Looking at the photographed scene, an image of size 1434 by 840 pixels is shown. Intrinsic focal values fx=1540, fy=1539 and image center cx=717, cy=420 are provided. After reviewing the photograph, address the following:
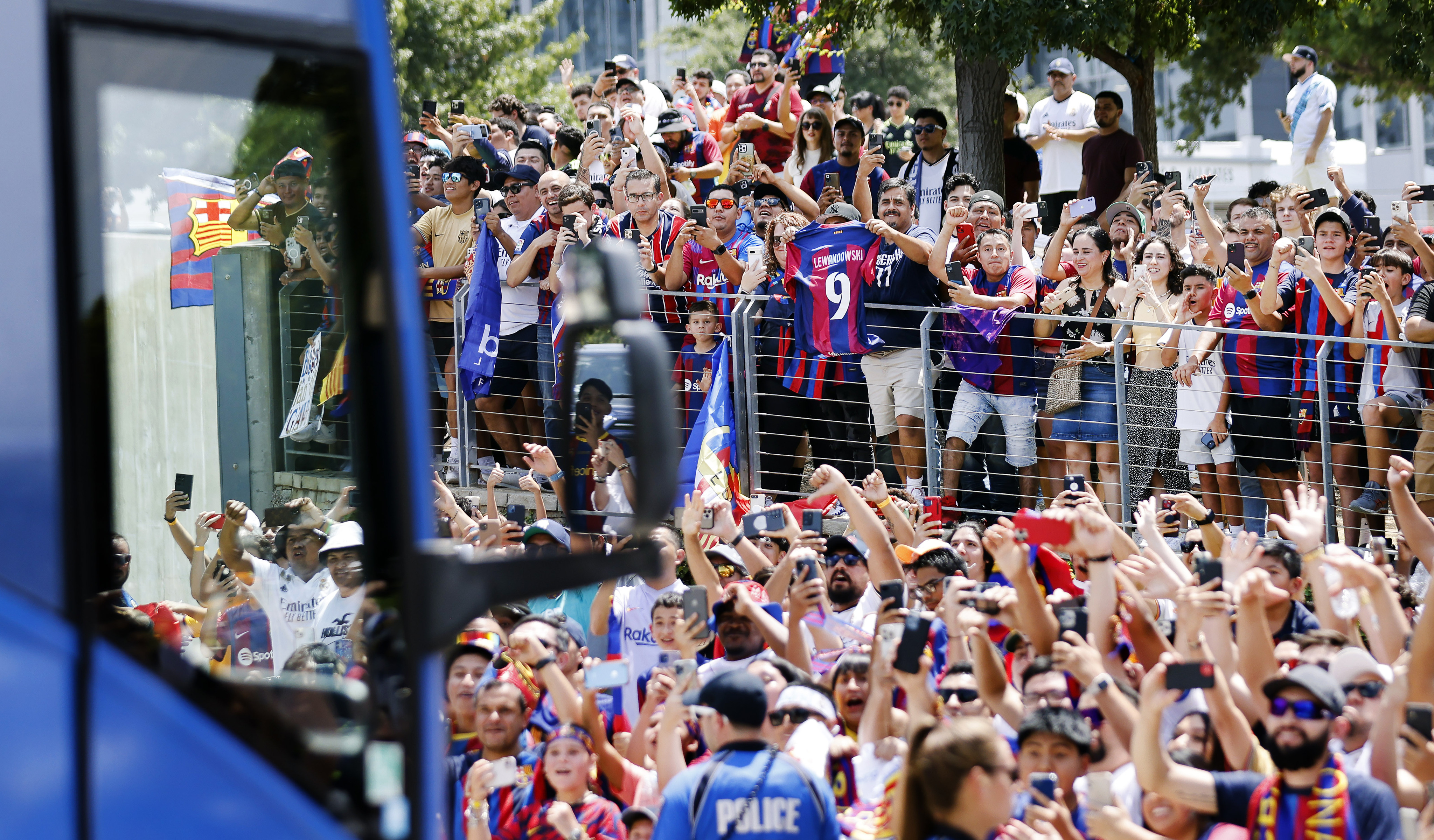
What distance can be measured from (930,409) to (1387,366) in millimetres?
2456

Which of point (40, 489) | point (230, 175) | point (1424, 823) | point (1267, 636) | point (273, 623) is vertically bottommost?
point (1424, 823)

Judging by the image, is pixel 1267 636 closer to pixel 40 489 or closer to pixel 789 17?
pixel 40 489

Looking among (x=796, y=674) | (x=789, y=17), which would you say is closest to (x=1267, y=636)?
(x=796, y=674)

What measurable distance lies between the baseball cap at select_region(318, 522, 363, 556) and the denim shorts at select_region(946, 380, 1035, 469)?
6.16m

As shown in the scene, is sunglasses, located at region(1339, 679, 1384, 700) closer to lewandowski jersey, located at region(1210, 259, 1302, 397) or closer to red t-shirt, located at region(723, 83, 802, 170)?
lewandowski jersey, located at region(1210, 259, 1302, 397)

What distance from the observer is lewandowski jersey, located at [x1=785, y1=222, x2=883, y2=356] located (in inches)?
362

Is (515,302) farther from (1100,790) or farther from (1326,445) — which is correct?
(1100,790)

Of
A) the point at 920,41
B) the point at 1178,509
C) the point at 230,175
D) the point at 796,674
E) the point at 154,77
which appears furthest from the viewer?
the point at 920,41

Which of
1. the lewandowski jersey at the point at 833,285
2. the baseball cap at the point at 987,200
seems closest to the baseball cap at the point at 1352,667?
the lewandowski jersey at the point at 833,285

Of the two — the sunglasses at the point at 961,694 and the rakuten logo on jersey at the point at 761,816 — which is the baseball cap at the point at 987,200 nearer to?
the sunglasses at the point at 961,694

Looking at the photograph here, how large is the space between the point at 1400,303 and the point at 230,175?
6.93 meters

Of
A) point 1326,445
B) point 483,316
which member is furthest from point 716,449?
point 1326,445

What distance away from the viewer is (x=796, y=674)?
6.12m

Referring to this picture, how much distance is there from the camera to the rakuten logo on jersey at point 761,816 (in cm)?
496
